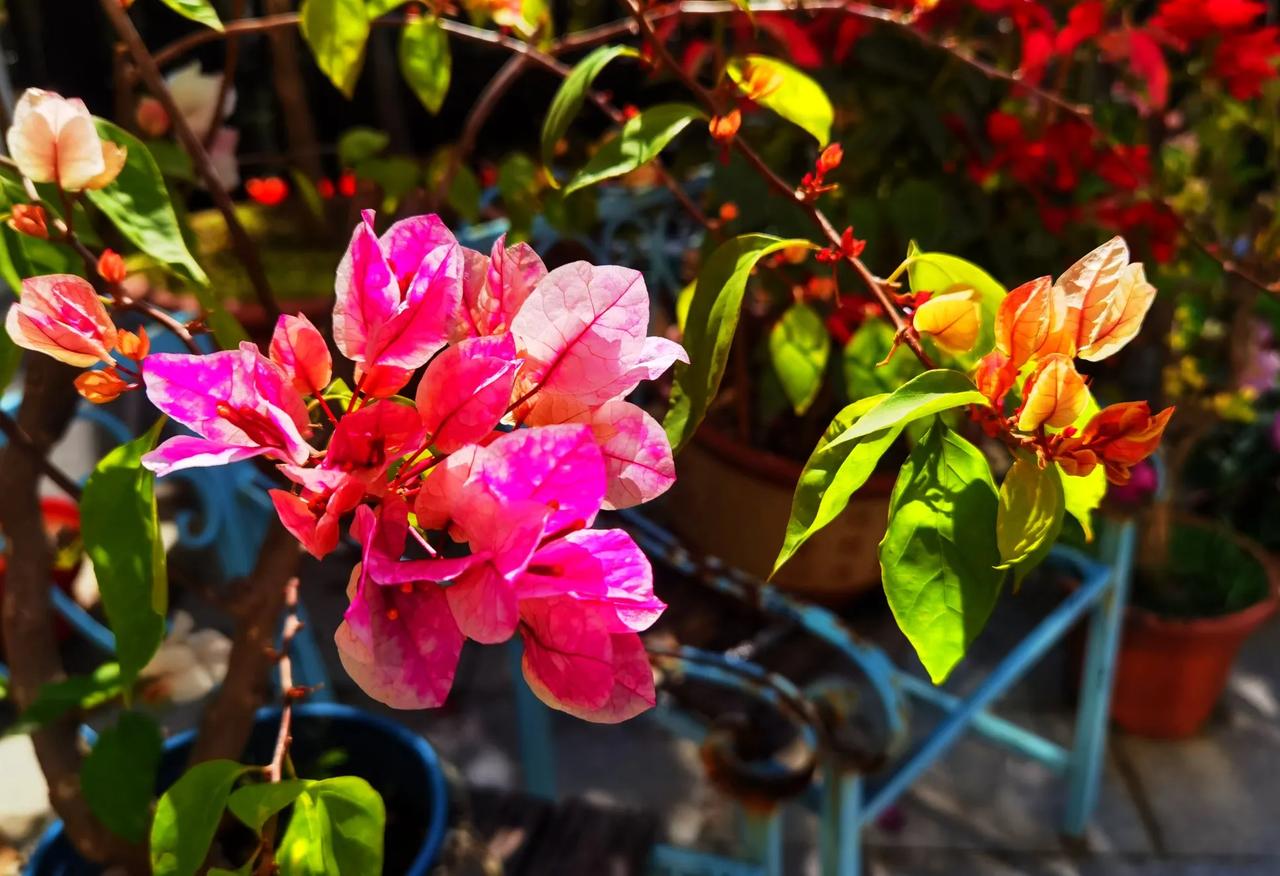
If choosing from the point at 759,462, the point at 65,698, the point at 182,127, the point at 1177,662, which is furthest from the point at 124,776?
the point at 1177,662

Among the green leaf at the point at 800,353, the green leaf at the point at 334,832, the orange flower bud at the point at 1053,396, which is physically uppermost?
the orange flower bud at the point at 1053,396

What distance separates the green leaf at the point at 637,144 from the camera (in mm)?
435

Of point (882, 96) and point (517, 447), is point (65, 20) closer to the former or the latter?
point (882, 96)

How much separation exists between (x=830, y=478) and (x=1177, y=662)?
4.49 ft

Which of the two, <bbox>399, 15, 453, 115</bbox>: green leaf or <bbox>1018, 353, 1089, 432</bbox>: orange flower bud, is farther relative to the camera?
<bbox>399, 15, 453, 115</bbox>: green leaf

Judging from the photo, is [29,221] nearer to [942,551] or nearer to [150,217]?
[150,217]

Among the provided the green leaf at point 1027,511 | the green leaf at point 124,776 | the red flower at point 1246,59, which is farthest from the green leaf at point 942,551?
the red flower at point 1246,59

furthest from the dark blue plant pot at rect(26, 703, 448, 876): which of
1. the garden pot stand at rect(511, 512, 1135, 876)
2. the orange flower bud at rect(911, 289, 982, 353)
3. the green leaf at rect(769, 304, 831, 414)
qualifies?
the orange flower bud at rect(911, 289, 982, 353)

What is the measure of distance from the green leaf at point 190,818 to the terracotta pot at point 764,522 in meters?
0.62

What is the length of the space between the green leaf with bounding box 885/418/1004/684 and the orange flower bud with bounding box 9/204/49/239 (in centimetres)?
31

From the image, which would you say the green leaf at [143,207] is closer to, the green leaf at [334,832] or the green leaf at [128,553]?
the green leaf at [128,553]

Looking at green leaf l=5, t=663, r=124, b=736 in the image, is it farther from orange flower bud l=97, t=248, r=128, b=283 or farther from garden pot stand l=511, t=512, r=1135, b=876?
garden pot stand l=511, t=512, r=1135, b=876

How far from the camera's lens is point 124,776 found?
0.54 m

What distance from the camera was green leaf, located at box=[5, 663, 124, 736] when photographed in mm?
579
